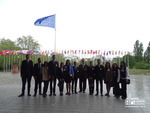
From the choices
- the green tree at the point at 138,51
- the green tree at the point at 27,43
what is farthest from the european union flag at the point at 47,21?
the green tree at the point at 138,51

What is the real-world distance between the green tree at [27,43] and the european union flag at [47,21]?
34.7 metres

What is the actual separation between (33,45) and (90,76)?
43.7 meters

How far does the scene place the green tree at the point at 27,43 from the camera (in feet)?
163

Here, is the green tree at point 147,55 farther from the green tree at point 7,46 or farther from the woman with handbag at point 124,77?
the woman with handbag at point 124,77

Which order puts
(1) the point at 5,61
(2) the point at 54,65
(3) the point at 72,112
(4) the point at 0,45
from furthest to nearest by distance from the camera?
(4) the point at 0,45 < (1) the point at 5,61 < (2) the point at 54,65 < (3) the point at 72,112

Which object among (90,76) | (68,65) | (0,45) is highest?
(0,45)

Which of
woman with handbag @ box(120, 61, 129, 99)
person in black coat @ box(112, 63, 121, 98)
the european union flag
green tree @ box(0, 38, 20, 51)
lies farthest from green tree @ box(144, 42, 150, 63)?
woman with handbag @ box(120, 61, 129, 99)

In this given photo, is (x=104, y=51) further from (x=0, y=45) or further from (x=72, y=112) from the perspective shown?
(x=0, y=45)

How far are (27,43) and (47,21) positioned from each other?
37.1m

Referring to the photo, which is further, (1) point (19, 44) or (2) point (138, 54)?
(2) point (138, 54)

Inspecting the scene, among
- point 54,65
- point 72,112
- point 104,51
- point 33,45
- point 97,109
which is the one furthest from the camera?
point 33,45

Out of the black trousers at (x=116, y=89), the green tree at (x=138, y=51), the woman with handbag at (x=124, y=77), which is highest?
the green tree at (x=138, y=51)

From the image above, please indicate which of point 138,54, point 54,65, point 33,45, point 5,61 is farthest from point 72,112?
point 138,54

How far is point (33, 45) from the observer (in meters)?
49.5
